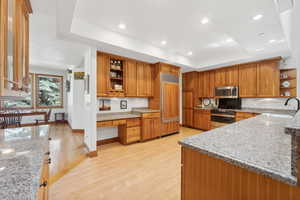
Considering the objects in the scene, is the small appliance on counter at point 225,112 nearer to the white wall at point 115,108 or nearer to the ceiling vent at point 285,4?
the white wall at point 115,108

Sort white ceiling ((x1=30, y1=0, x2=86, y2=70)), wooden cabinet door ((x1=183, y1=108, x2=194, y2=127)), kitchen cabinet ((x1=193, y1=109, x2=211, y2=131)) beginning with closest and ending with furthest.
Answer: white ceiling ((x1=30, y1=0, x2=86, y2=70)) → kitchen cabinet ((x1=193, y1=109, x2=211, y2=131)) → wooden cabinet door ((x1=183, y1=108, x2=194, y2=127))

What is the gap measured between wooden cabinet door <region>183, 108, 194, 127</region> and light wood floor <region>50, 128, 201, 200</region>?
109 inches

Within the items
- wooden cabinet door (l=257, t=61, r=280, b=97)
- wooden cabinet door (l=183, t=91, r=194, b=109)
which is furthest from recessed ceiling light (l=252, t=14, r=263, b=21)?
wooden cabinet door (l=183, t=91, r=194, b=109)

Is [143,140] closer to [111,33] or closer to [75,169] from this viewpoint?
[75,169]

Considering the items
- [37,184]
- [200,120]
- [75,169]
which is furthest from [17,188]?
[200,120]

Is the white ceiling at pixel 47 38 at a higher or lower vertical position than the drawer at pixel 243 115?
higher

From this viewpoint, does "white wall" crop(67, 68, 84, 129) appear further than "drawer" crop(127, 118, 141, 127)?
Yes

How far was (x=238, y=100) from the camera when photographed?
15.0ft

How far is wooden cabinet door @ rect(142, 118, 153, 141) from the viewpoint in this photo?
3804mm

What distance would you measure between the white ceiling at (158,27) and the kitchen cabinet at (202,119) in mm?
2123

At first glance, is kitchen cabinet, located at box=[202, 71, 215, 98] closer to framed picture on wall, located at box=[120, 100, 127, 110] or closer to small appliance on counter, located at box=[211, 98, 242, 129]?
small appliance on counter, located at box=[211, 98, 242, 129]

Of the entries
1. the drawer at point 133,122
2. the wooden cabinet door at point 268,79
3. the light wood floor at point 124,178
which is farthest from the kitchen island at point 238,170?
the wooden cabinet door at point 268,79

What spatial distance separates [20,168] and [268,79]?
5389mm

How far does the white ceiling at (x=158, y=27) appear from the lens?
1.99 metres
